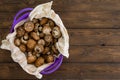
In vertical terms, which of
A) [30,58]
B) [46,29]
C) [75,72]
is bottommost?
[75,72]

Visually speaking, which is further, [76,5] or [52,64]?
[76,5]

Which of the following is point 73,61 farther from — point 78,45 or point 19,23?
point 19,23

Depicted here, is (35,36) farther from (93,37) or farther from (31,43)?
(93,37)

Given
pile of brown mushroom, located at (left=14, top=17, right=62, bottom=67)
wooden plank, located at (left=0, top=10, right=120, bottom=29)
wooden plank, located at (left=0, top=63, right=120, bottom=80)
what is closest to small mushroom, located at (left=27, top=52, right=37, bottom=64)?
pile of brown mushroom, located at (left=14, top=17, right=62, bottom=67)

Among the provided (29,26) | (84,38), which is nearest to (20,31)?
Result: (29,26)

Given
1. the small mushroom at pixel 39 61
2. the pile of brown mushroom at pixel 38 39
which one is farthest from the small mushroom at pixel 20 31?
the small mushroom at pixel 39 61

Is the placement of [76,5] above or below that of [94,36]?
above

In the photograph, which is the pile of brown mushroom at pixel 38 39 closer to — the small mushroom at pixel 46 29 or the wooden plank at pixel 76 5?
the small mushroom at pixel 46 29
